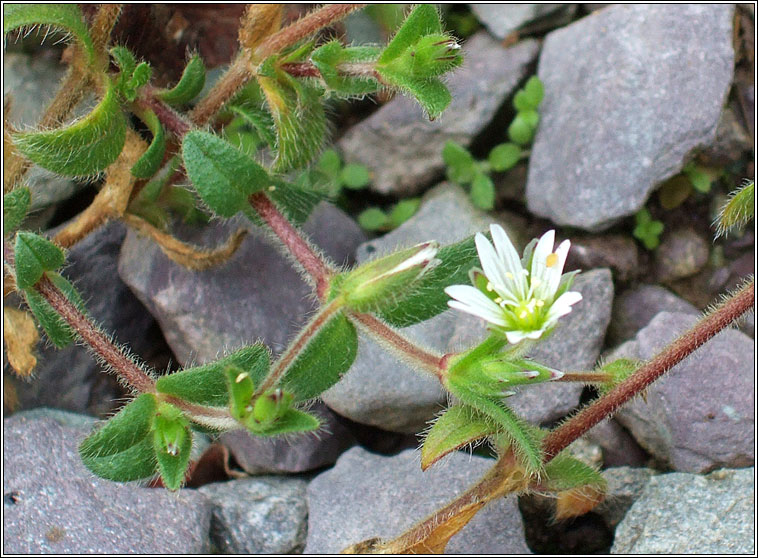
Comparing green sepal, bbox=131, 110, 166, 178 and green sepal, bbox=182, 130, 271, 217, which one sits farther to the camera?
Result: green sepal, bbox=131, 110, 166, 178

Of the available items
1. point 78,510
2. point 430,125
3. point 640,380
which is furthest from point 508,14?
point 78,510

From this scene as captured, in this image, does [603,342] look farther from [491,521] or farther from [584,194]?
[491,521]

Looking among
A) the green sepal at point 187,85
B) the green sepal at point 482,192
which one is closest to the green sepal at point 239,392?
the green sepal at point 187,85

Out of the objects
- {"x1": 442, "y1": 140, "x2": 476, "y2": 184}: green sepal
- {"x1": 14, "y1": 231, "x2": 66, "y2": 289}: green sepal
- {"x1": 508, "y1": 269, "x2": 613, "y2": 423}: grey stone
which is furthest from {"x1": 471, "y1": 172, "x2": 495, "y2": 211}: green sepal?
{"x1": 14, "y1": 231, "x2": 66, "y2": 289}: green sepal

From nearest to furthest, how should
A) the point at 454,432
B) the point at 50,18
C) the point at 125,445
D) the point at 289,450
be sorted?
the point at 454,432 < the point at 125,445 < the point at 50,18 < the point at 289,450

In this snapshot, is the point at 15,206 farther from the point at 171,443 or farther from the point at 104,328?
the point at 171,443

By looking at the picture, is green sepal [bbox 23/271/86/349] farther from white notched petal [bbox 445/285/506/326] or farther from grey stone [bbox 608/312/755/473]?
grey stone [bbox 608/312/755/473]

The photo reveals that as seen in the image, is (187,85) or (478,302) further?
(187,85)
